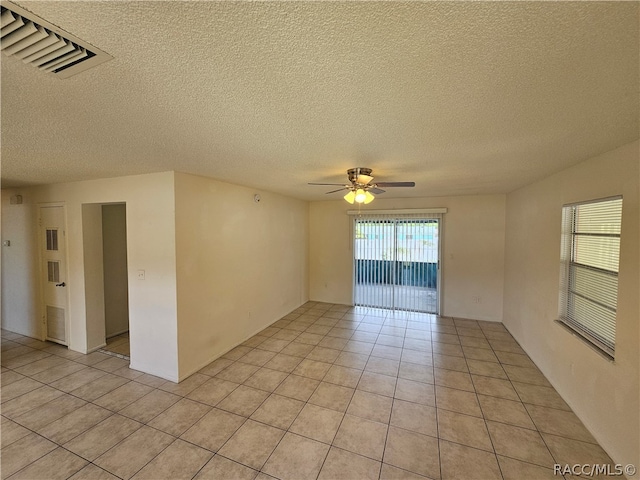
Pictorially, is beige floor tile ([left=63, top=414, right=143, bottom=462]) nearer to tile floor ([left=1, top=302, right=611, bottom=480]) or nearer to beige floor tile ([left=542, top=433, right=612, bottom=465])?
tile floor ([left=1, top=302, right=611, bottom=480])

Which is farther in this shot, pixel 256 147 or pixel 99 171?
pixel 99 171

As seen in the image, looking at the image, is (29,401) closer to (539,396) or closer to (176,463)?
(176,463)

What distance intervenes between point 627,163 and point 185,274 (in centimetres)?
407

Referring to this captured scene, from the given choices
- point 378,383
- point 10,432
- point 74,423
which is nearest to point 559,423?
point 378,383

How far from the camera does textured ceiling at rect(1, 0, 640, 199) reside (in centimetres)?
78

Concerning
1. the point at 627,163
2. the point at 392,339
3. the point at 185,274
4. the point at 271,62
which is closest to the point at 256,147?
the point at 271,62

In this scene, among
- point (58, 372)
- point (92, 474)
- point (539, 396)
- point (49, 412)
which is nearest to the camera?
point (92, 474)

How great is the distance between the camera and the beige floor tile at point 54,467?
181cm

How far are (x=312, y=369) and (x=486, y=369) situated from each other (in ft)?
7.01

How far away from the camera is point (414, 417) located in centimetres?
240

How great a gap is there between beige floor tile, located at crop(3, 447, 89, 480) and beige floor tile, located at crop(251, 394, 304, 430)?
128 cm

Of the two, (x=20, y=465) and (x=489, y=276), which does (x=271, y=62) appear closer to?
(x=20, y=465)

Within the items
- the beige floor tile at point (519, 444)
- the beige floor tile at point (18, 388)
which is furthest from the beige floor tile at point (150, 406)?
the beige floor tile at point (519, 444)

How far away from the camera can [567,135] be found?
176 cm
